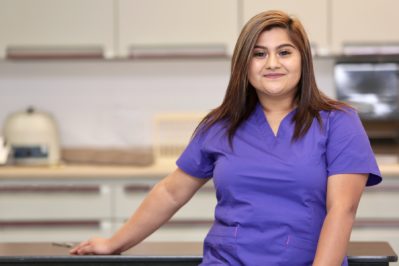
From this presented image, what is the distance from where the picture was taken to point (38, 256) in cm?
194

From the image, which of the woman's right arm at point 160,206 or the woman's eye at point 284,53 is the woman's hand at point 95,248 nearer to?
the woman's right arm at point 160,206

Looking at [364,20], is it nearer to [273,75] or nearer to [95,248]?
[273,75]

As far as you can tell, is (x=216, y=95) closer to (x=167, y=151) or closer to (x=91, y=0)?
(x=167, y=151)

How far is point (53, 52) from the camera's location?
152 inches

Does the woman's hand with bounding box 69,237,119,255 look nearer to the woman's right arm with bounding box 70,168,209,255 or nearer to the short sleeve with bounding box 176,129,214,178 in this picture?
the woman's right arm with bounding box 70,168,209,255

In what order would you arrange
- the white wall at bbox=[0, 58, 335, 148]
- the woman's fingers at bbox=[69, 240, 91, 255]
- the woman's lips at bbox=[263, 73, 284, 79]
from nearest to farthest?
the woman's lips at bbox=[263, 73, 284, 79] → the woman's fingers at bbox=[69, 240, 91, 255] → the white wall at bbox=[0, 58, 335, 148]

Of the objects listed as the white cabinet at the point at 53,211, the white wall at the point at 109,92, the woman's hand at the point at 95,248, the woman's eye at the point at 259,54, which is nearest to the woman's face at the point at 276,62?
the woman's eye at the point at 259,54

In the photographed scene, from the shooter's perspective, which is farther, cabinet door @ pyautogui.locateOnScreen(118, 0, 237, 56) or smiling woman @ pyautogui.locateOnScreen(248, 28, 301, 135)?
cabinet door @ pyautogui.locateOnScreen(118, 0, 237, 56)

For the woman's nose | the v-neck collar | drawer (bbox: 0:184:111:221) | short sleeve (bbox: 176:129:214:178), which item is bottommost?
drawer (bbox: 0:184:111:221)

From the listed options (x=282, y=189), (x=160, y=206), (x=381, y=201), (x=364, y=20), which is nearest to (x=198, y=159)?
(x=160, y=206)

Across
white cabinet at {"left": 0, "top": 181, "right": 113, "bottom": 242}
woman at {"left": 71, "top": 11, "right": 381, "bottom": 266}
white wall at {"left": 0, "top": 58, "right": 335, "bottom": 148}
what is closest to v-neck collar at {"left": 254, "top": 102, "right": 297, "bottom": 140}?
woman at {"left": 71, "top": 11, "right": 381, "bottom": 266}

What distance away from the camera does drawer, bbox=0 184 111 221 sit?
145 inches

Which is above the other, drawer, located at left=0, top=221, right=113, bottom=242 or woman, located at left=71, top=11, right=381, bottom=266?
woman, located at left=71, top=11, right=381, bottom=266

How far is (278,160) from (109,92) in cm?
247
